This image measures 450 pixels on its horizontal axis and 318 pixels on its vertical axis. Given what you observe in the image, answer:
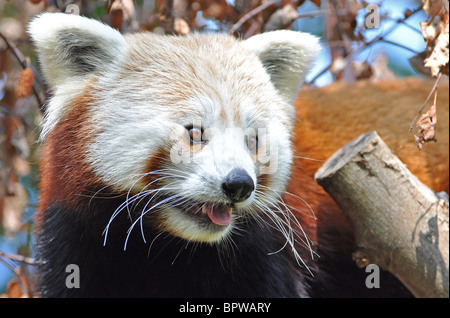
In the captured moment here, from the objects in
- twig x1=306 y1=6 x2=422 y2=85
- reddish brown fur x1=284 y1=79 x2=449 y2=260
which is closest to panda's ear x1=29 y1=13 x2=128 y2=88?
reddish brown fur x1=284 y1=79 x2=449 y2=260

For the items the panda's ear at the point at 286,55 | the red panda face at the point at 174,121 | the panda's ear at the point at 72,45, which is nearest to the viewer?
the red panda face at the point at 174,121

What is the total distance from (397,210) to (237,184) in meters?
1.08

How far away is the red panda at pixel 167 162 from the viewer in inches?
109

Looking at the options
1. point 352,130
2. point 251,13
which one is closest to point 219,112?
point 352,130

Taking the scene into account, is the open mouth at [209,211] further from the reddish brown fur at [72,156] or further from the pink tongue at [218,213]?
the reddish brown fur at [72,156]

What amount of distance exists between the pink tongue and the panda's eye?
31 cm

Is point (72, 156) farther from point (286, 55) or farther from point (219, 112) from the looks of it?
point (286, 55)

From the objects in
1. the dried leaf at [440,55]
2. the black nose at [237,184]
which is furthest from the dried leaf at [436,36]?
the black nose at [237,184]

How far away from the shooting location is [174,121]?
9.02 feet

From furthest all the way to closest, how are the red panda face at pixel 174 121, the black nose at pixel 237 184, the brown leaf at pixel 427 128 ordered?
1. the brown leaf at pixel 427 128
2. the red panda face at pixel 174 121
3. the black nose at pixel 237 184

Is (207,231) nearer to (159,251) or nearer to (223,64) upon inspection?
(159,251)

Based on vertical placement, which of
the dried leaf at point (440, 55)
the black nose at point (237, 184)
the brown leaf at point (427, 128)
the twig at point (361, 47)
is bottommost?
the black nose at point (237, 184)

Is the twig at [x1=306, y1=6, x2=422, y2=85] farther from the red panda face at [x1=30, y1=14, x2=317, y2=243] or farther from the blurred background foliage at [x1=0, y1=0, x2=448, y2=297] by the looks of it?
the red panda face at [x1=30, y1=14, x2=317, y2=243]
